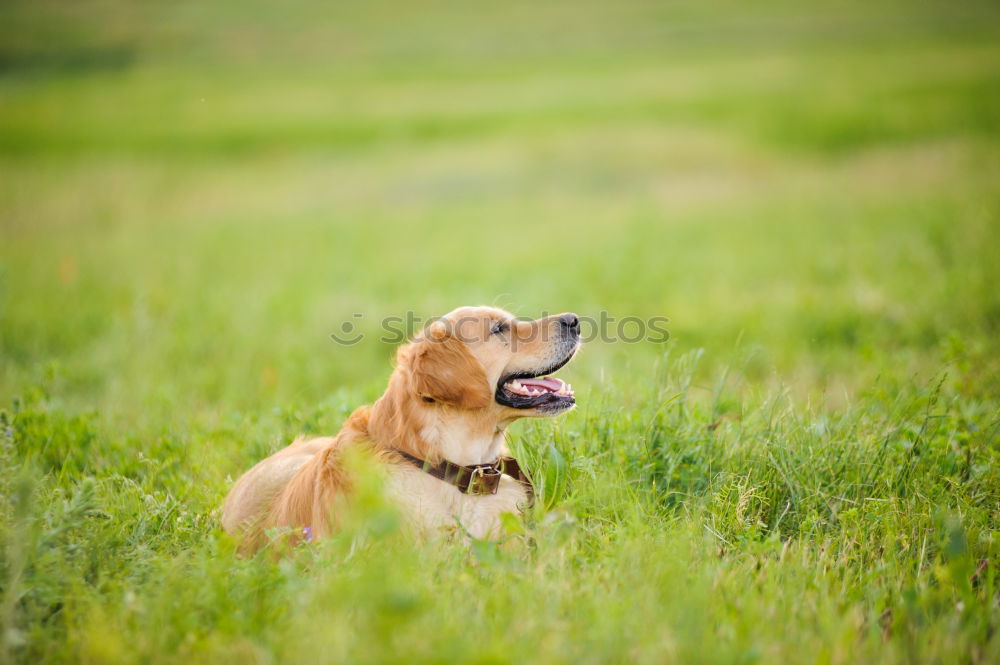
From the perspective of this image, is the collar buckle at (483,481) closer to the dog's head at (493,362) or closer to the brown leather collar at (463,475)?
the brown leather collar at (463,475)

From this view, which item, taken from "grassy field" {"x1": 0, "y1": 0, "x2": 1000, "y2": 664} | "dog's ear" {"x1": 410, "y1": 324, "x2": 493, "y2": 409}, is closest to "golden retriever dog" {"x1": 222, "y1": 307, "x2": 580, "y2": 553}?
"dog's ear" {"x1": 410, "y1": 324, "x2": 493, "y2": 409}

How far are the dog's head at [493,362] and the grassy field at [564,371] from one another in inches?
10.9

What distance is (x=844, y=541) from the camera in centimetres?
317

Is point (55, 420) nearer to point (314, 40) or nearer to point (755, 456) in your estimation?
point (755, 456)

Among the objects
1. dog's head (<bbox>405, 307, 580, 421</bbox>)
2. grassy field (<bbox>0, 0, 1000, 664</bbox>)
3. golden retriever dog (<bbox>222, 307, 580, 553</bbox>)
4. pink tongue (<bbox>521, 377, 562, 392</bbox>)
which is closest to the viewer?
grassy field (<bbox>0, 0, 1000, 664</bbox>)

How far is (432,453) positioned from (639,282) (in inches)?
256

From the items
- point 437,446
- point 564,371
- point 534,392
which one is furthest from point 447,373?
point 564,371

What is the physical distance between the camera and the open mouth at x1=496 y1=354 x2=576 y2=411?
12.1 ft

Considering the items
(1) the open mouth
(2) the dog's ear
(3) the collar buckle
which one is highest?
(2) the dog's ear

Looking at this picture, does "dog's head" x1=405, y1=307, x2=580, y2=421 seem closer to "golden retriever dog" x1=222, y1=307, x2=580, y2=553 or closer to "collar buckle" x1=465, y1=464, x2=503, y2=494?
"golden retriever dog" x1=222, y1=307, x2=580, y2=553

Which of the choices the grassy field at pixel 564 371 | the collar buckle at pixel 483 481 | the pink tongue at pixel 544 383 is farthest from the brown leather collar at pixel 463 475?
the pink tongue at pixel 544 383

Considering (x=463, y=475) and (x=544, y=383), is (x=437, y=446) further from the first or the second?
(x=544, y=383)

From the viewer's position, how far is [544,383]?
3932 millimetres

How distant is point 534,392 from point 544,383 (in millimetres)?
102
